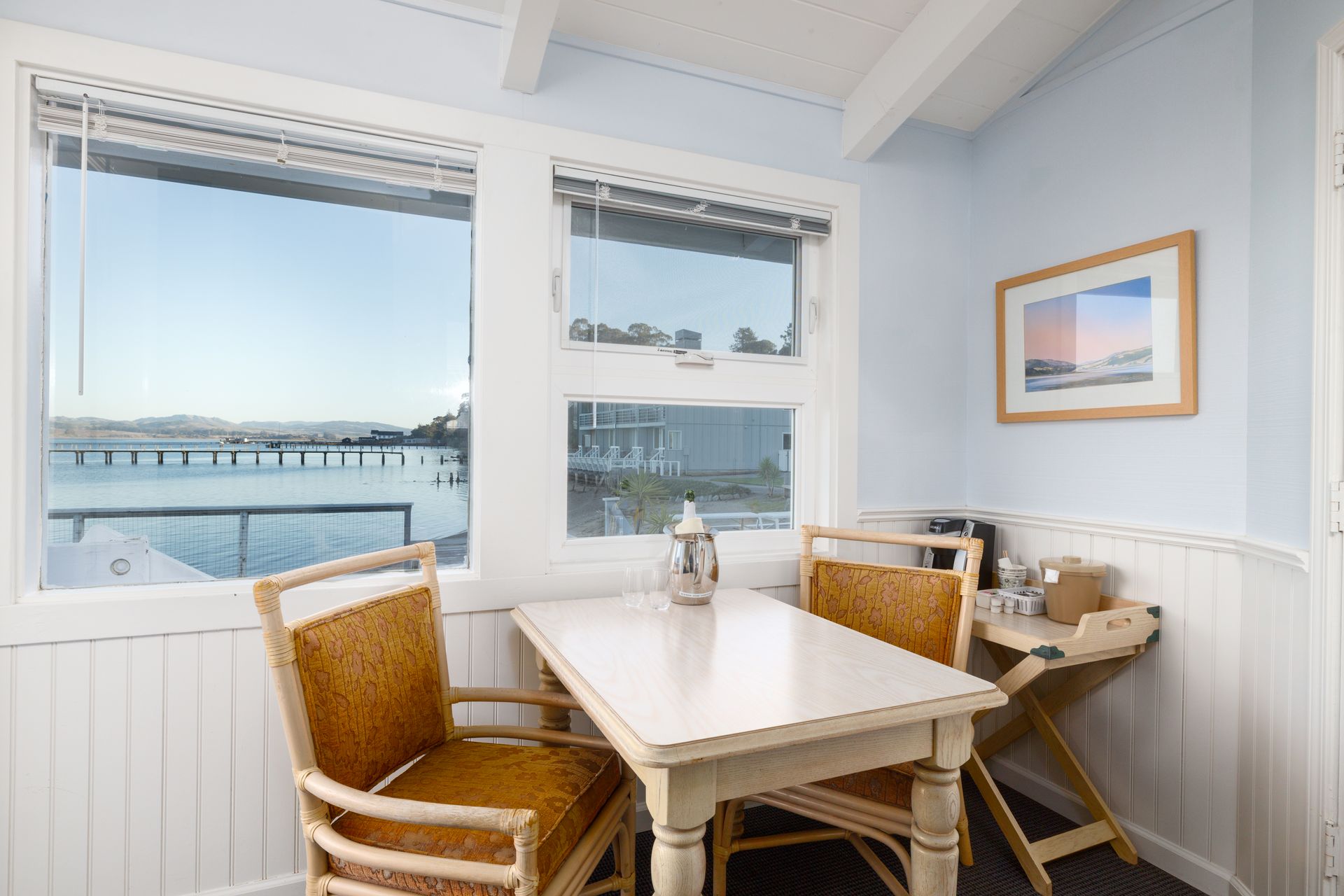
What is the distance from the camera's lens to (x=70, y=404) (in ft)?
5.50

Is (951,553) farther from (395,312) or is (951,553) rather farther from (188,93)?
(188,93)

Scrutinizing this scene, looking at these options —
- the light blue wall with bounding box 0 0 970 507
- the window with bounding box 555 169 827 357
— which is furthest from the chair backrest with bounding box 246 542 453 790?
the light blue wall with bounding box 0 0 970 507

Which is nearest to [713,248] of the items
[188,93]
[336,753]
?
[188,93]

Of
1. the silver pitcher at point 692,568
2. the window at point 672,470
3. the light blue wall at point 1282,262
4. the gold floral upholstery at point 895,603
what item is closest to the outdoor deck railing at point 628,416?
the window at point 672,470

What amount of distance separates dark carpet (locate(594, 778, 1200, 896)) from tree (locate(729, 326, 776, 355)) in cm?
161

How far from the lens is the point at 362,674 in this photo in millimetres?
1421

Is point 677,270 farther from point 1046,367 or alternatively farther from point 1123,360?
point 1123,360

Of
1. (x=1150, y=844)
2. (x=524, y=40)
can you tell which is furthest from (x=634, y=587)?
(x=1150, y=844)

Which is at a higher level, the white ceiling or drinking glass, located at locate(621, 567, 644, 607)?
the white ceiling

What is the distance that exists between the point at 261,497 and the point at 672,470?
123 cm

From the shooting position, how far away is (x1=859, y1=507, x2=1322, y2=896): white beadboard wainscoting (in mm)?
1698

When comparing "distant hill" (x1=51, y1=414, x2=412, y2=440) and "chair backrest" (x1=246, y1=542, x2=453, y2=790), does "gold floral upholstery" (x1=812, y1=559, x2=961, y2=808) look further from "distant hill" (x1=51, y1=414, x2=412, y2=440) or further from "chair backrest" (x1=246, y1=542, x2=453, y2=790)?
"distant hill" (x1=51, y1=414, x2=412, y2=440)

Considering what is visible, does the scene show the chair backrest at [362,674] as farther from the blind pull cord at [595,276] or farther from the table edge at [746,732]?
the blind pull cord at [595,276]

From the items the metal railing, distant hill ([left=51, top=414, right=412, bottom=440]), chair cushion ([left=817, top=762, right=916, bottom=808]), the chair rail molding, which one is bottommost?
chair cushion ([left=817, top=762, right=916, bottom=808])
